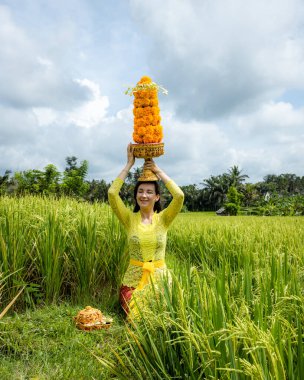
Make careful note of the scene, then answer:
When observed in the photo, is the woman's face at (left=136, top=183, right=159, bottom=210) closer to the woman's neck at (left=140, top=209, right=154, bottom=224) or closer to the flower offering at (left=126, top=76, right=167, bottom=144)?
the woman's neck at (left=140, top=209, right=154, bottom=224)

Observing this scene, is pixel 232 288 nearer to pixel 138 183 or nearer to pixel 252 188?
pixel 138 183

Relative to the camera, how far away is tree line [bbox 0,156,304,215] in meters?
21.6

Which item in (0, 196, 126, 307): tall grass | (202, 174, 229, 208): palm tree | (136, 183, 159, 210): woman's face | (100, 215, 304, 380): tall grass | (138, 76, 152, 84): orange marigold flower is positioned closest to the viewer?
(100, 215, 304, 380): tall grass

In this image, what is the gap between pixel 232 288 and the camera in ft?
8.21

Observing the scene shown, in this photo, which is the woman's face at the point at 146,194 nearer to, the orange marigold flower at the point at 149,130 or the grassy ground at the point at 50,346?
the orange marigold flower at the point at 149,130

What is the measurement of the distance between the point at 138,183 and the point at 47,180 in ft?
61.5

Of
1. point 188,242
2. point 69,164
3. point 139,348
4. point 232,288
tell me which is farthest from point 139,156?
point 69,164

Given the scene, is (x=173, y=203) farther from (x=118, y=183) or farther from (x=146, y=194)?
(x=118, y=183)

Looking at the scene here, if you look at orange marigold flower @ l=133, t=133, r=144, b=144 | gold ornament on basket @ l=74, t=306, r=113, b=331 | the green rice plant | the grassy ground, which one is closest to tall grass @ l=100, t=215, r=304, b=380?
the grassy ground

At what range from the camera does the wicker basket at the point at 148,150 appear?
12.7 feet

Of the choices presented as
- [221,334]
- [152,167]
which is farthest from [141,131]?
[221,334]

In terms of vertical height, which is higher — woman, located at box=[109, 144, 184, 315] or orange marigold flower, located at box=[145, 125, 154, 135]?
orange marigold flower, located at box=[145, 125, 154, 135]

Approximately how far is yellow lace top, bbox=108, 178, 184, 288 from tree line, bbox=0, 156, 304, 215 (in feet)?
10.8

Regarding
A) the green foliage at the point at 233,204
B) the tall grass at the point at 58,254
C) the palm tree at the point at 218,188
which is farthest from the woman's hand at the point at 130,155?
the palm tree at the point at 218,188
